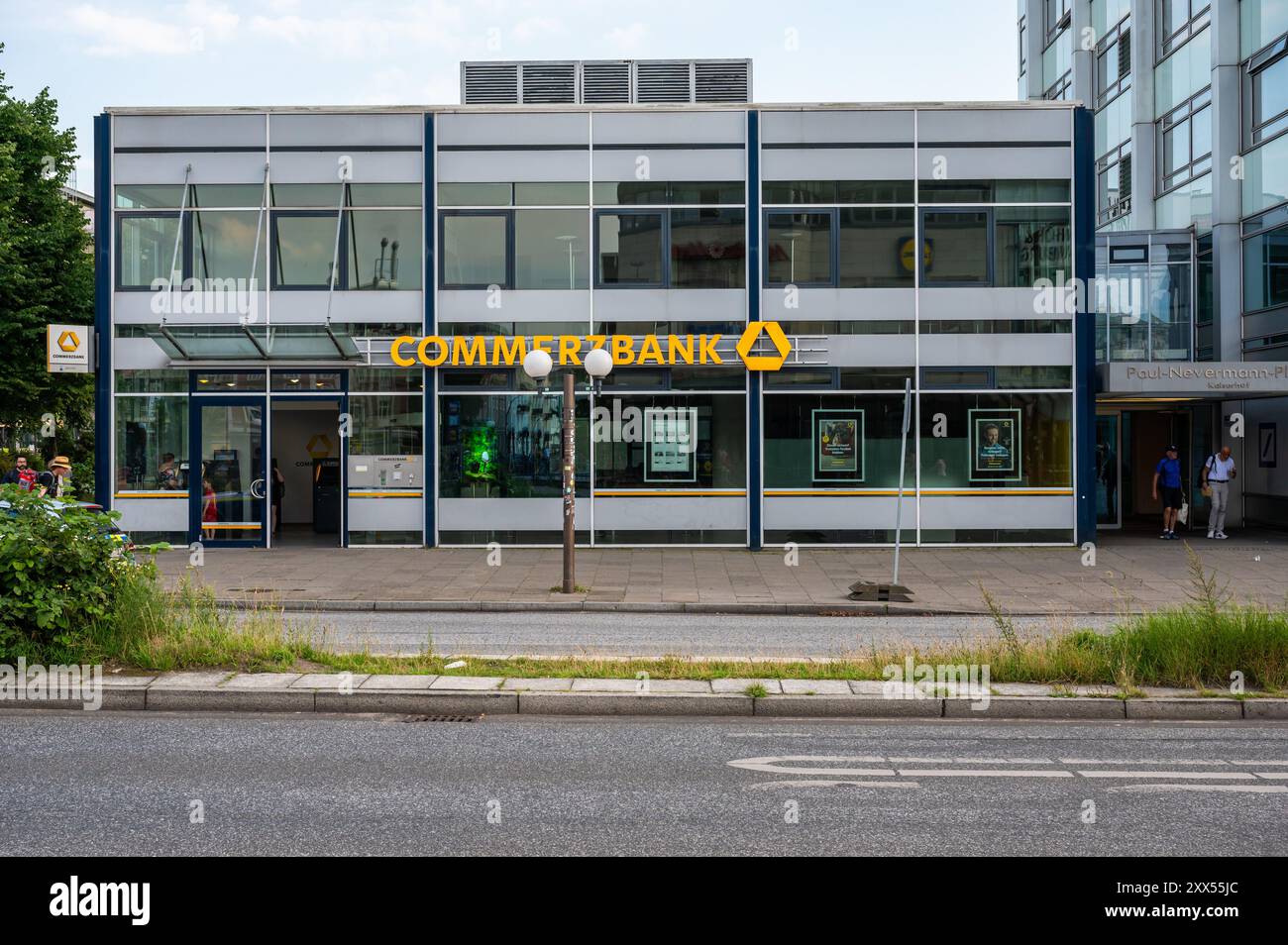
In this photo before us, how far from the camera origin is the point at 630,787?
650cm

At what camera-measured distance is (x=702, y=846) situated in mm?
5422

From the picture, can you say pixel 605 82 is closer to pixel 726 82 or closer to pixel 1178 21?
pixel 726 82

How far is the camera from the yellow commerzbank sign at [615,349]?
70.1ft

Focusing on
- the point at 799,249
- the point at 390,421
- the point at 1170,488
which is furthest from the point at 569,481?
the point at 1170,488

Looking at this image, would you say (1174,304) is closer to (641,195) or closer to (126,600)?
(641,195)

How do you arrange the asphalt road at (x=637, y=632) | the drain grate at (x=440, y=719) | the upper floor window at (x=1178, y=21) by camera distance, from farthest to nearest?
the upper floor window at (x=1178, y=21)
the asphalt road at (x=637, y=632)
the drain grate at (x=440, y=719)

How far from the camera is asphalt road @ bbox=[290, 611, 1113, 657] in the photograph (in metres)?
10.8

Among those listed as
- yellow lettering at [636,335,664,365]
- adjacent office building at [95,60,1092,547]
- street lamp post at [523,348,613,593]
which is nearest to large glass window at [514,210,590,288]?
adjacent office building at [95,60,1092,547]

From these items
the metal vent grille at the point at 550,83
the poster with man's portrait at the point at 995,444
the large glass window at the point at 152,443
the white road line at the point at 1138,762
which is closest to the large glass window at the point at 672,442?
the poster with man's portrait at the point at 995,444

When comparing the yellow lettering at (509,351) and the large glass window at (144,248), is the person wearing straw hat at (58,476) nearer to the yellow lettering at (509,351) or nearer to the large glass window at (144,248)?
the large glass window at (144,248)

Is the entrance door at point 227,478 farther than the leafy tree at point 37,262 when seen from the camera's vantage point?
No

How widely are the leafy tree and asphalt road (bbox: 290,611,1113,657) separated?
67.8ft

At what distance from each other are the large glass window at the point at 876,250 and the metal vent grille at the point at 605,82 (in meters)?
5.39
